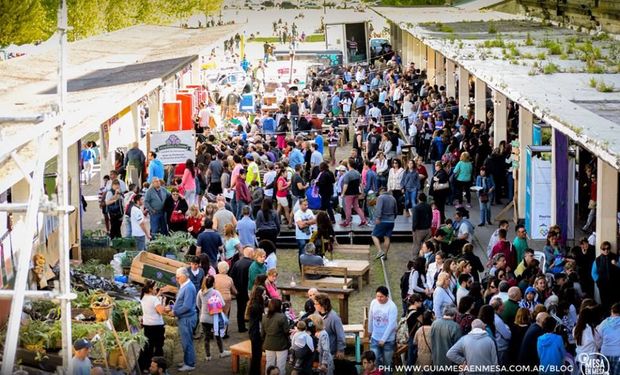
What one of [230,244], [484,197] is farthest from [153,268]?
[484,197]

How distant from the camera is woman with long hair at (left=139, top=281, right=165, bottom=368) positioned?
16.8 meters

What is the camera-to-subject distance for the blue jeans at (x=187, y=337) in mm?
17031

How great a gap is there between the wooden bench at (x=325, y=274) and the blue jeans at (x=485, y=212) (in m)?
5.35

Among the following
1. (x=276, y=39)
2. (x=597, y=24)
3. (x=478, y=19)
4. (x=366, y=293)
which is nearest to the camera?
(x=366, y=293)

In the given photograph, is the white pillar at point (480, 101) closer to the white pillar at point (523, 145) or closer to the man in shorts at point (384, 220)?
the white pillar at point (523, 145)

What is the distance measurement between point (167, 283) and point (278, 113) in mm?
19930

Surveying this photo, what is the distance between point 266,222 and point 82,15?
34894mm

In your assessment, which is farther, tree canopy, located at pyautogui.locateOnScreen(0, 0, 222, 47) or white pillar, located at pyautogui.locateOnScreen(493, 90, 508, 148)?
tree canopy, located at pyautogui.locateOnScreen(0, 0, 222, 47)

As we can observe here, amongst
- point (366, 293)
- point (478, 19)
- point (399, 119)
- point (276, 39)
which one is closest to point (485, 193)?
point (366, 293)

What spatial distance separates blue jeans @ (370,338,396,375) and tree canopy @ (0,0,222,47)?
73.4ft

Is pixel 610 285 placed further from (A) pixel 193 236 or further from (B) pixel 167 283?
(A) pixel 193 236

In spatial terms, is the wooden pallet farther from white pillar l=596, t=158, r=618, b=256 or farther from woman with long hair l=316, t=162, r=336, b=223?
white pillar l=596, t=158, r=618, b=256

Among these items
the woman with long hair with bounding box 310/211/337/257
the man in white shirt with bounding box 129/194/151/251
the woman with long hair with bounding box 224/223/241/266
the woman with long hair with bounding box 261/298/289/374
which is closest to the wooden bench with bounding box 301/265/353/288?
the woman with long hair with bounding box 224/223/241/266

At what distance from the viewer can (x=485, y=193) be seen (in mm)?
25031
